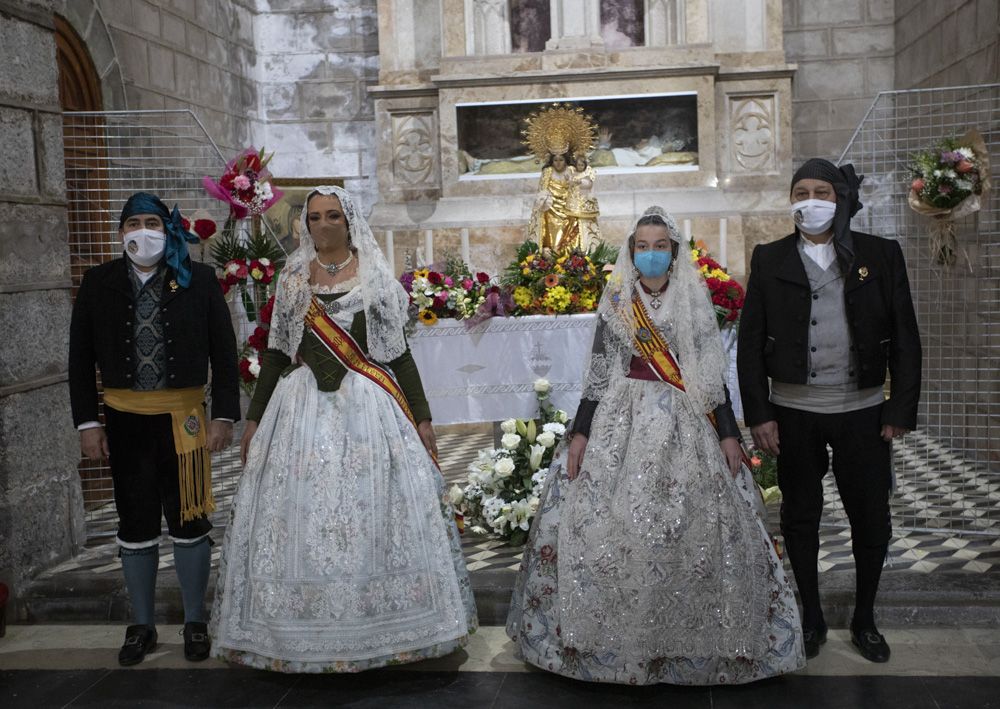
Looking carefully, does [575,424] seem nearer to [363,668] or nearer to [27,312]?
[363,668]

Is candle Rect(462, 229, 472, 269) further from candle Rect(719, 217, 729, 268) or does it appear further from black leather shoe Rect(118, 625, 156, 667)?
black leather shoe Rect(118, 625, 156, 667)

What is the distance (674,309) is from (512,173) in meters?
5.60

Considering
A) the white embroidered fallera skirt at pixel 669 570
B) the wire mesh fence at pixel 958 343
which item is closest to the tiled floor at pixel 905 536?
the wire mesh fence at pixel 958 343

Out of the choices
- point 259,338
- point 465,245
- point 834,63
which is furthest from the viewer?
point 834,63

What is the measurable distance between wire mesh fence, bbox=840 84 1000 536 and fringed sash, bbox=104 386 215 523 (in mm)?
3181

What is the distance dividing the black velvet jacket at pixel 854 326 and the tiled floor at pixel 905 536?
4.43 ft

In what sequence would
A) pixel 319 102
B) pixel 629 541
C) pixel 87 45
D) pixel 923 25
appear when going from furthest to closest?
1. pixel 319 102
2. pixel 923 25
3. pixel 87 45
4. pixel 629 541

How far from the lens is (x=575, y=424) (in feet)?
11.9

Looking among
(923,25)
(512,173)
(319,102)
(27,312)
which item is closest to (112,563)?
(27,312)

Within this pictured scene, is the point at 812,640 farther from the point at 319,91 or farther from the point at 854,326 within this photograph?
the point at 319,91

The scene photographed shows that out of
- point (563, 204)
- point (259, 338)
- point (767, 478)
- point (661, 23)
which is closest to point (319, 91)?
point (661, 23)

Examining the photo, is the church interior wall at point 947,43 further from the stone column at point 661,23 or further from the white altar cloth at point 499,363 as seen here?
the white altar cloth at point 499,363

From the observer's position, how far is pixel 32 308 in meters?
4.66

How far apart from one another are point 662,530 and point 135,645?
6.41ft
